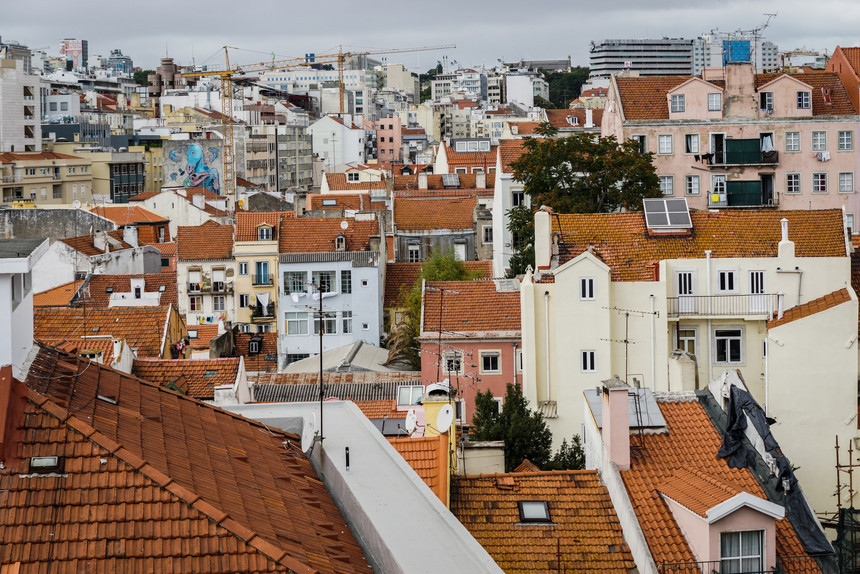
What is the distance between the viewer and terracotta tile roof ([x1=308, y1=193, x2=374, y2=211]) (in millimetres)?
70625

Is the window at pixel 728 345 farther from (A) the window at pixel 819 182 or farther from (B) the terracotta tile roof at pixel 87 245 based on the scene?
(B) the terracotta tile roof at pixel 87 245

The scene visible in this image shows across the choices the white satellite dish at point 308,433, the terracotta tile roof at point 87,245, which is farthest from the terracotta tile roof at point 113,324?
the white satellite dish at point 308,433

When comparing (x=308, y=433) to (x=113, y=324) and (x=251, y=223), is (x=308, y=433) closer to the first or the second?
(x=113, y=324)

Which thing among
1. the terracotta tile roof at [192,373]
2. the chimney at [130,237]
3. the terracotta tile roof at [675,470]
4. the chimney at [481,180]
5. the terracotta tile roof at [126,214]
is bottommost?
the terracotta tile roof at [675,470]

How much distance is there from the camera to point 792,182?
44969 mm

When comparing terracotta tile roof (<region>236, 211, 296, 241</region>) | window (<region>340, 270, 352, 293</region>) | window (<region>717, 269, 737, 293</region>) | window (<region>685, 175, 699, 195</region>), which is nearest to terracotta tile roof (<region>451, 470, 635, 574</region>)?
window (<region>717, 269, 737, 293</region>)

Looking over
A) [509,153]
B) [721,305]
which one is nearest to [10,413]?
[721,305]

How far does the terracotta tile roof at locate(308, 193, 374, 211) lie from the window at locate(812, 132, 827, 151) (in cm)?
2988

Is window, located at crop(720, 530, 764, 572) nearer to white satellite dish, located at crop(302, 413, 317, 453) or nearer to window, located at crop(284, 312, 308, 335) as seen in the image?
white satellite dish, located at crop(302, 413, 317, 453)

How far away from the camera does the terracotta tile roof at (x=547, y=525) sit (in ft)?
50.4

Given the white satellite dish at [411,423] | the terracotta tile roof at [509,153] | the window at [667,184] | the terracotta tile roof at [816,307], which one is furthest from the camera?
the terracotta tile roof at [509,153]

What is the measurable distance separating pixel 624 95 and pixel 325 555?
3907cm

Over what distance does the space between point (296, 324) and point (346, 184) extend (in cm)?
3712

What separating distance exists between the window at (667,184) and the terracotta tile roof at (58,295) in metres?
21.7
